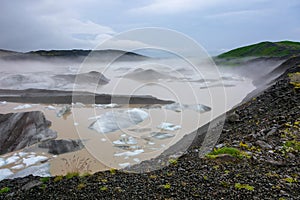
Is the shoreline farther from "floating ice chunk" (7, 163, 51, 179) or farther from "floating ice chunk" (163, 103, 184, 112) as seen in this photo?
"floating ice chunk" (7, 163, 51, 179)

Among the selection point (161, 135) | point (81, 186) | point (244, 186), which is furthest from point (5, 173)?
point (244, 186)

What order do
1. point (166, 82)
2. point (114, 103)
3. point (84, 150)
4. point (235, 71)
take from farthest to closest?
point (235, 71), point (166, 82), point (114, 103), point (84, 150)

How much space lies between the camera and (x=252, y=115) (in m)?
13.8

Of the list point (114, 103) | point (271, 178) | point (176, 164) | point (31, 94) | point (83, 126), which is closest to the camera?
point (271, 178)

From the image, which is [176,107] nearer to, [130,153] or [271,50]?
[130,153]

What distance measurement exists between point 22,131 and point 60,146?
3.09 meters

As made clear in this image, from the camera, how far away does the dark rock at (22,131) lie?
13858 mm

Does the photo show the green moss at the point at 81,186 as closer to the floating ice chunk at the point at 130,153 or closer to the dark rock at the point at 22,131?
the floating ice chunk at the point at 130,153

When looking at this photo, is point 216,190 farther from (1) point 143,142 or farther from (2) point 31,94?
(2) point 31,94

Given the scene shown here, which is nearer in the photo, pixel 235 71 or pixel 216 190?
pixel 216 190

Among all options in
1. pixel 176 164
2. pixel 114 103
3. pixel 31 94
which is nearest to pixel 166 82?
pixel 114 103

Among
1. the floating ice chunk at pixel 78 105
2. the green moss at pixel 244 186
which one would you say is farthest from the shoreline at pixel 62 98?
the green moss at pixel 244 186

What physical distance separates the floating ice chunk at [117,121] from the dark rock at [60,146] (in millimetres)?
2545

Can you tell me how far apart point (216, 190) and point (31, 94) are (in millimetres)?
28525
